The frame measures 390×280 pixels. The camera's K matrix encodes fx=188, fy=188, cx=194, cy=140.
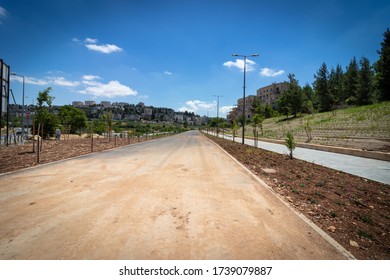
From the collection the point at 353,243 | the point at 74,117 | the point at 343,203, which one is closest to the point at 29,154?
the point at 353,243

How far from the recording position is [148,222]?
386cm

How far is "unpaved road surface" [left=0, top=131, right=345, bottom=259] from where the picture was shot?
299 cm

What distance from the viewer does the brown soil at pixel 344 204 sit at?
3480mm

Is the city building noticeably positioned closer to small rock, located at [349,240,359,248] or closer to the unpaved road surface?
the unpaved road surface

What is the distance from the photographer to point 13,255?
284 centimetres

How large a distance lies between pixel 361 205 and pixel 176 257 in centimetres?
526

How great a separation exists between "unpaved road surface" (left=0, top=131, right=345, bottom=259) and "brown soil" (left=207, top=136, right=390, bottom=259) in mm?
557

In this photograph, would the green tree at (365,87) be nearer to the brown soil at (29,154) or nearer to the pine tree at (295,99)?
the pine tree at (295,99)

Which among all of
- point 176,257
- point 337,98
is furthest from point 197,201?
point 337,98

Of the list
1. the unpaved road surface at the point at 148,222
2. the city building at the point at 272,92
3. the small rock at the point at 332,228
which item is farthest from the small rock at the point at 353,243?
the city building at the point at 272,92

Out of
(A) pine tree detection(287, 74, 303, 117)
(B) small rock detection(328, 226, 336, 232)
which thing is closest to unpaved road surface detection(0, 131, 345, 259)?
(B) small rock detection(328, 226, 336, 232)

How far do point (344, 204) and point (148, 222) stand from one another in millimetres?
5156

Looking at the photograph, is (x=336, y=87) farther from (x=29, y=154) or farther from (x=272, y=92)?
(x=29, y=154)

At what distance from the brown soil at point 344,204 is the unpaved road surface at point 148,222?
21.9 inches
